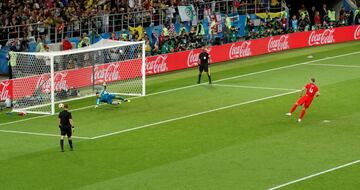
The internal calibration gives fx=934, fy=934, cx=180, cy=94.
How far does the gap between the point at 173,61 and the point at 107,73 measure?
7.72 m

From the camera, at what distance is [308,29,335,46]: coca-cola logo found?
62531mm

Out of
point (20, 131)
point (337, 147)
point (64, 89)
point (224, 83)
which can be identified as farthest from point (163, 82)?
point (337, 147)

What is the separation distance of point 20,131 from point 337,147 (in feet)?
39.9

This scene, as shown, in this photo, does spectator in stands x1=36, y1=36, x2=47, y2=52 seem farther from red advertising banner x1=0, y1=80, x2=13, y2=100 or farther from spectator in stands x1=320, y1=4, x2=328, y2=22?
spectator in stands x1=320, y1=4, x2=328, y2=22

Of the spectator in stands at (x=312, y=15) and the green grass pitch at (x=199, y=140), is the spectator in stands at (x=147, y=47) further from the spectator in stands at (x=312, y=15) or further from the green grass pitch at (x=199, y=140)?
the spectator in stands at (x=312, y=15)

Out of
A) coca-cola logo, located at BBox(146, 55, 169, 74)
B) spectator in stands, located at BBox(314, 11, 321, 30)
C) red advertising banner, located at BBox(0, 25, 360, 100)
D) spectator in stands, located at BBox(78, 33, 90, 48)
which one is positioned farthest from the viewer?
spectator in stands, located at BBox(314, 11, 321, 30)

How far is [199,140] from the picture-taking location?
110 feet

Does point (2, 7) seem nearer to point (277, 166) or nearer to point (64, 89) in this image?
point (64, 89)

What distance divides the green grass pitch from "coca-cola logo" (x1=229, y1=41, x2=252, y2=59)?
6.68 meters

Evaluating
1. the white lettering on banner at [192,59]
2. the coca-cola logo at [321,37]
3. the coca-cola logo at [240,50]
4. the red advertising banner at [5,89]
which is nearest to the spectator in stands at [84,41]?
the white lettering on banner at [192,59]

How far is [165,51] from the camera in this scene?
5366cm

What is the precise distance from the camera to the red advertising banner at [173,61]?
41.0m

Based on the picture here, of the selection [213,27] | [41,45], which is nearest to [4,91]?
[41,45]

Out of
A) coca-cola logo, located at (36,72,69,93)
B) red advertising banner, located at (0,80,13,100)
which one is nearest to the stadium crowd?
coca-cola logo, located at (36,72,69,93)
